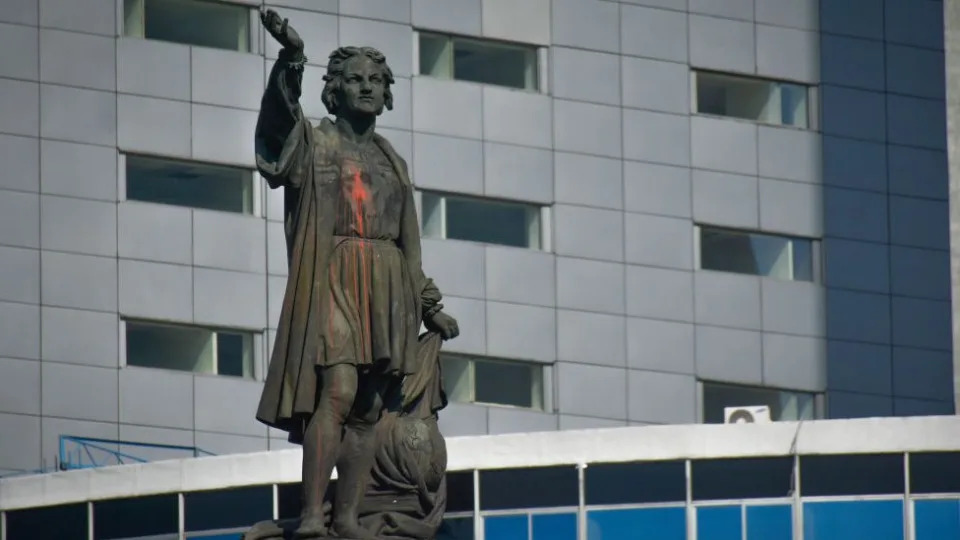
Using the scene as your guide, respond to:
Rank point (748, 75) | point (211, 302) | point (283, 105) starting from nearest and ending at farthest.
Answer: point (283, 105)
point (211, 302)
point (748, 75)

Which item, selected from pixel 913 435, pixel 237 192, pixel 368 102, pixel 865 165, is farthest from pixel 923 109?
pixel 368 102

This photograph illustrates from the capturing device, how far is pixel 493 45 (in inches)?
3113

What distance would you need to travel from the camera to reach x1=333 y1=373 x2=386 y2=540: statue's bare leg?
25922mm

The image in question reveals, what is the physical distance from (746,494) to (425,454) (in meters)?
33.0

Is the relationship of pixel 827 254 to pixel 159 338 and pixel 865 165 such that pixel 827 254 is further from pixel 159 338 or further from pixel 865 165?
pixel 159 338

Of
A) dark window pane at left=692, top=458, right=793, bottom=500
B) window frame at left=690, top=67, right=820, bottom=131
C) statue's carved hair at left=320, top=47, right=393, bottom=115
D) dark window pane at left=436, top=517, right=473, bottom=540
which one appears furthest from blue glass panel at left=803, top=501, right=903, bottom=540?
statue's carved hair at left=320, top=47, right=393, bottom=115

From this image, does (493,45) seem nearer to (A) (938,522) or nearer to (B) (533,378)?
(B) (533,378)

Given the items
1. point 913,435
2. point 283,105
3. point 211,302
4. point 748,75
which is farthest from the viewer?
point 748,75

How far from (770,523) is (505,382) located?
72.2ft

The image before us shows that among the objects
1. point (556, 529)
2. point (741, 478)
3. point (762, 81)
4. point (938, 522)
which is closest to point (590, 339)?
point (762, 81)

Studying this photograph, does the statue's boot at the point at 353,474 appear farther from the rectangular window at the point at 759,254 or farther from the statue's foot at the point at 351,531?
the rectangular window at the point at 759,254

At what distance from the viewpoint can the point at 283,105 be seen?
26062mm

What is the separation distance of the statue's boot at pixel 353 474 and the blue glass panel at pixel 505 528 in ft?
105

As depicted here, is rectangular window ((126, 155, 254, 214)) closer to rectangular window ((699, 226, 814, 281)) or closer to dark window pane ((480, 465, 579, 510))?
rectangular window ((699, 226, 814, 281))
